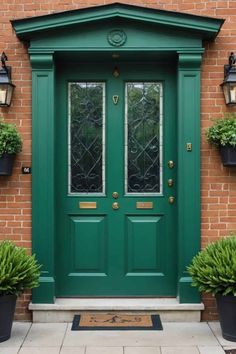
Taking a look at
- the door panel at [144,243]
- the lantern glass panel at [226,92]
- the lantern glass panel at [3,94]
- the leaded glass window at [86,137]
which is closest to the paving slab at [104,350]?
the door panel at [144,243]

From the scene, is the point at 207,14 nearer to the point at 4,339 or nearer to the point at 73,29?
the point at 73,29

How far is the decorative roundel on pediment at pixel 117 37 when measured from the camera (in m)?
Result: 5.47

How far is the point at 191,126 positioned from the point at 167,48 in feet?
2.95

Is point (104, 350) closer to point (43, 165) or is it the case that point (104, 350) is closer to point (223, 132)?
point (43, 165)

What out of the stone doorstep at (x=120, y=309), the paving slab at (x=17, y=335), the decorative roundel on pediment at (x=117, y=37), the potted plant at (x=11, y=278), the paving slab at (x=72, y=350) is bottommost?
the paving slab at (x=72, y=350)

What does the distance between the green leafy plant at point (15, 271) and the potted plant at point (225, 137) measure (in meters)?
2.30

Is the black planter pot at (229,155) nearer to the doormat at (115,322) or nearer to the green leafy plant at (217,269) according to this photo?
the green leafy plant at (217,269)

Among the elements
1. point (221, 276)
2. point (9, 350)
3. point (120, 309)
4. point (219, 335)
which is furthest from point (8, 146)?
point (219, 335)

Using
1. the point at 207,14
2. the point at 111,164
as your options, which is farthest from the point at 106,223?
the point at 207,14

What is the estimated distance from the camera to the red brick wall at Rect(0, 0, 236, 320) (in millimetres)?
5555

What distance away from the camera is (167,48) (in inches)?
215

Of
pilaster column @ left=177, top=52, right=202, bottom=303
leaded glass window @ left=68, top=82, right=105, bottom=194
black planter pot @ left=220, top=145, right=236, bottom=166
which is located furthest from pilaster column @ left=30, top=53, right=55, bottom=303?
black planter pot @ left=220, top=145, right=236, bottom=166

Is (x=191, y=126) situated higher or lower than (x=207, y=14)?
lower

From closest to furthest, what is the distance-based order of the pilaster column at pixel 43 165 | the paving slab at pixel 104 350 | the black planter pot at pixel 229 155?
the paving slab at pixel 104 350 → the black planter pot at pixel 229 155 → the pilaster column at pixel 43 165
